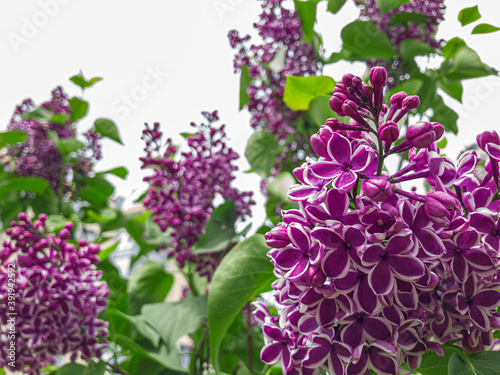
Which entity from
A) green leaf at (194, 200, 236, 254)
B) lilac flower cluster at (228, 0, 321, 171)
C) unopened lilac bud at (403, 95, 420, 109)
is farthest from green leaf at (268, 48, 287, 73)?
unopened lilac bud at (403, 95, 420, 109)

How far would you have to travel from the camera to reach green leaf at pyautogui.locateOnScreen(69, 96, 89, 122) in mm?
1342

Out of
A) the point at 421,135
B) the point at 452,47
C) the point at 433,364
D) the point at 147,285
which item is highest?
the point at 421,135

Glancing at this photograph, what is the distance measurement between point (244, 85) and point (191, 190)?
1.02 feet

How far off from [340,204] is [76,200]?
1196mm

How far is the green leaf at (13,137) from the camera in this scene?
125 cm

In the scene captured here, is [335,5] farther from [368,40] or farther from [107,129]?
[107,129]

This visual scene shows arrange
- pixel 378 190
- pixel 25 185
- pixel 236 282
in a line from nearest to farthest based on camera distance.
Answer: pixel 378 190, pixel 236 282, pixel 25 185

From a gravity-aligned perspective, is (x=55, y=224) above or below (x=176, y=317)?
above

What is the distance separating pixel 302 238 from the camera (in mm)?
333

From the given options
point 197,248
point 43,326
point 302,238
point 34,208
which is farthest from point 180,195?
point 34,208

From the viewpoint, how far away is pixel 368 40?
2.83 feet

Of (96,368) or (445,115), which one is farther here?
(445,115)

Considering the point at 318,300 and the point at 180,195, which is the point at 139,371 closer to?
the point at 180,195

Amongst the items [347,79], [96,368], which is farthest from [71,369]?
[347,79]
